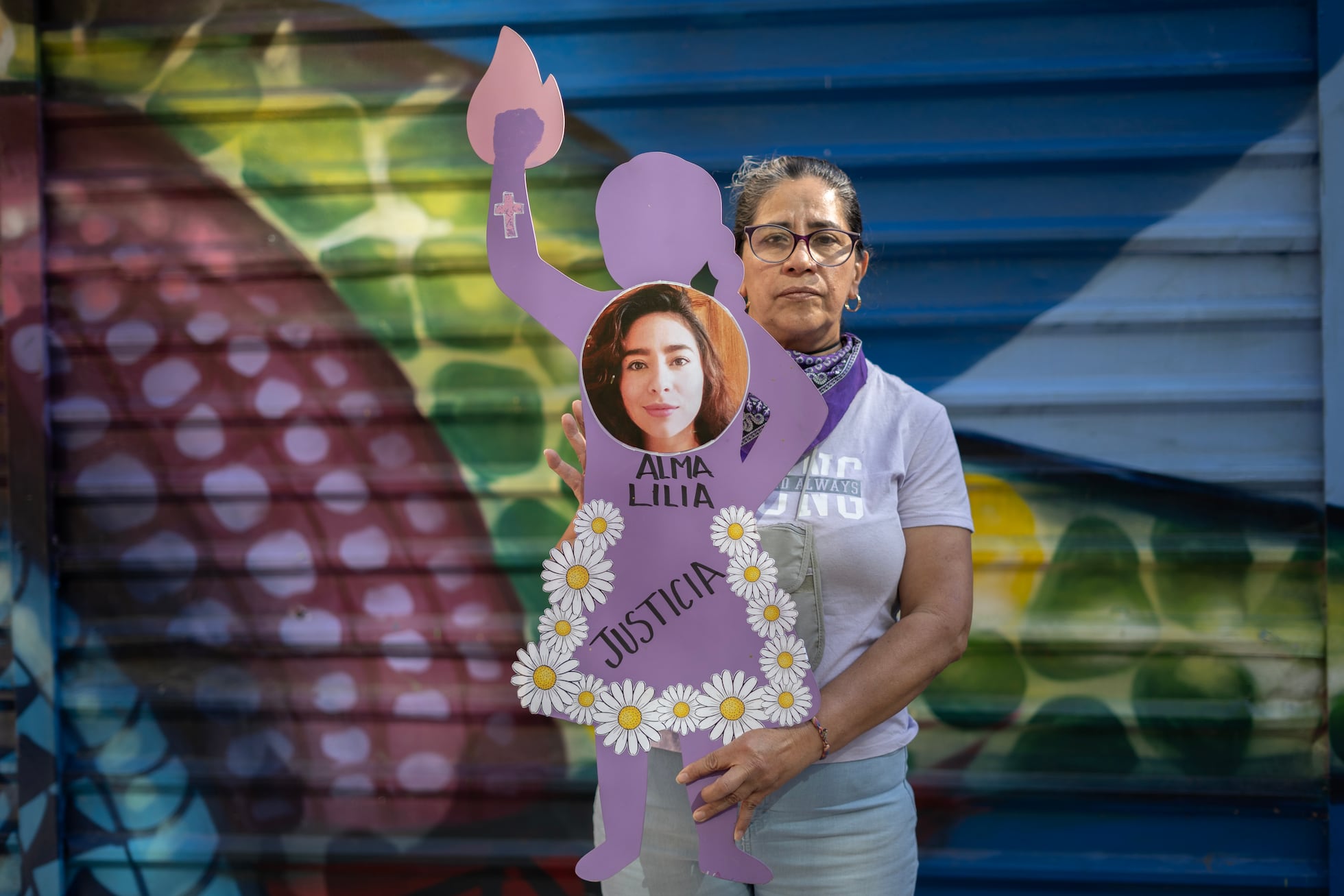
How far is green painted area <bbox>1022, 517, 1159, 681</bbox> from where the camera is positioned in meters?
2.01

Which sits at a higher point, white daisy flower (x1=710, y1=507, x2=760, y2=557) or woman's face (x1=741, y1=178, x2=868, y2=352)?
woman's face (x1=741, y1=178, x2=868, y2=352)

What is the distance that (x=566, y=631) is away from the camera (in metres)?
1.20

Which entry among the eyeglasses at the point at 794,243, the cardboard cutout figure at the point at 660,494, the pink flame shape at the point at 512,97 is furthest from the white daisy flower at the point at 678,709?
the pink flame shape at the point at 512,97

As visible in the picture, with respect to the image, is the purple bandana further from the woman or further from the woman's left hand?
the woman's left hand

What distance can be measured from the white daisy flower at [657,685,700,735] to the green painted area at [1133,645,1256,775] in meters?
1.31

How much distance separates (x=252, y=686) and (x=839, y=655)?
5.17 feet

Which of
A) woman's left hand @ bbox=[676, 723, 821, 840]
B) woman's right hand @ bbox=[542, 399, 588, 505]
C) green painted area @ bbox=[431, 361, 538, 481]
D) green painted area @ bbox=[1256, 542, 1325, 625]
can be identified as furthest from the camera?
green painted area @ bbox=[431, 361, 538, 481]

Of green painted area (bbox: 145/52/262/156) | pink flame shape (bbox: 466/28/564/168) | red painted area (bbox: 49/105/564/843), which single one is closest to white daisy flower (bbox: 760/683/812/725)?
pink flame shape (bbox: 466/28/564/168)

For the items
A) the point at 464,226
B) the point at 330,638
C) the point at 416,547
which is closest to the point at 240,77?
the point at 464,226

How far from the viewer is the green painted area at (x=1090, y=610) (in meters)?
2.01

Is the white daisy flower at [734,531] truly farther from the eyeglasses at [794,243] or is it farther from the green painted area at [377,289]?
the green painted area at [377,289]

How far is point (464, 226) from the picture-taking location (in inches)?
84.9

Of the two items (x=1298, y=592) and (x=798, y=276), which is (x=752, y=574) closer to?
(x=798, y=276)

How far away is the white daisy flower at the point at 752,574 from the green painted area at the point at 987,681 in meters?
1.02
